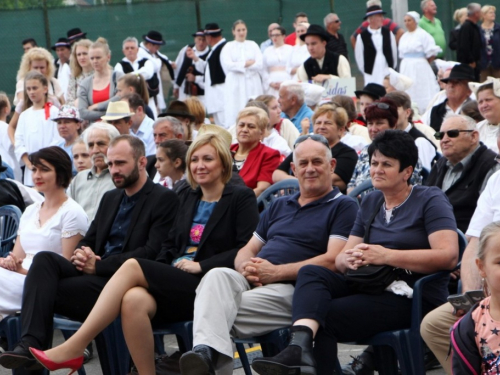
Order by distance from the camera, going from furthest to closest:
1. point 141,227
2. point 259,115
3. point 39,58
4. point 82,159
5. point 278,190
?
point 39,58 < point 82,159 < point 259,115 < point 278,190 < point 141,227

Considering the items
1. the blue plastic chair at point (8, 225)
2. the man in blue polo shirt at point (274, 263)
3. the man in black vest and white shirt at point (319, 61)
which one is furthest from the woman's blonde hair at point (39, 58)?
the man in blue polo shirt at point (274, 263)

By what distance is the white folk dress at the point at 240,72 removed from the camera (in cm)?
1416

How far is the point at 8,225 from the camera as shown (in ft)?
22.1

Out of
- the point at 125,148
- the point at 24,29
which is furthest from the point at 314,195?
the point at 24,29

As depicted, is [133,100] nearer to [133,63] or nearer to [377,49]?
[133,63]

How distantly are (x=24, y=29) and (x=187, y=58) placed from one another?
11.3 ft

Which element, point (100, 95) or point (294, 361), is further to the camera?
point (100, 95)

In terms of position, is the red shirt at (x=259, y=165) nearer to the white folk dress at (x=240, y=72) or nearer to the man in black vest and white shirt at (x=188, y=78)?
the white folk dress at (x=240, y=72)

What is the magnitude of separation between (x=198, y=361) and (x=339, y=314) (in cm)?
72

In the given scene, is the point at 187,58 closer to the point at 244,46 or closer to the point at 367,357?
the point at 244,46

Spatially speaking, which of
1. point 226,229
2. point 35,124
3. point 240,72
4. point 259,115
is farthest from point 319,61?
point 226,229

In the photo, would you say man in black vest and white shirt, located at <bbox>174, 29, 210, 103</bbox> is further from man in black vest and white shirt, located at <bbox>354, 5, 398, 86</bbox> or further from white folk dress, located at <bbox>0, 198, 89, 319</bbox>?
white folk dress, located at <bbox>0, 198, 89, 319</bbox>

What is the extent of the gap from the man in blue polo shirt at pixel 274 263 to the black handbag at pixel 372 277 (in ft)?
0.92

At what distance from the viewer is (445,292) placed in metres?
4.72
